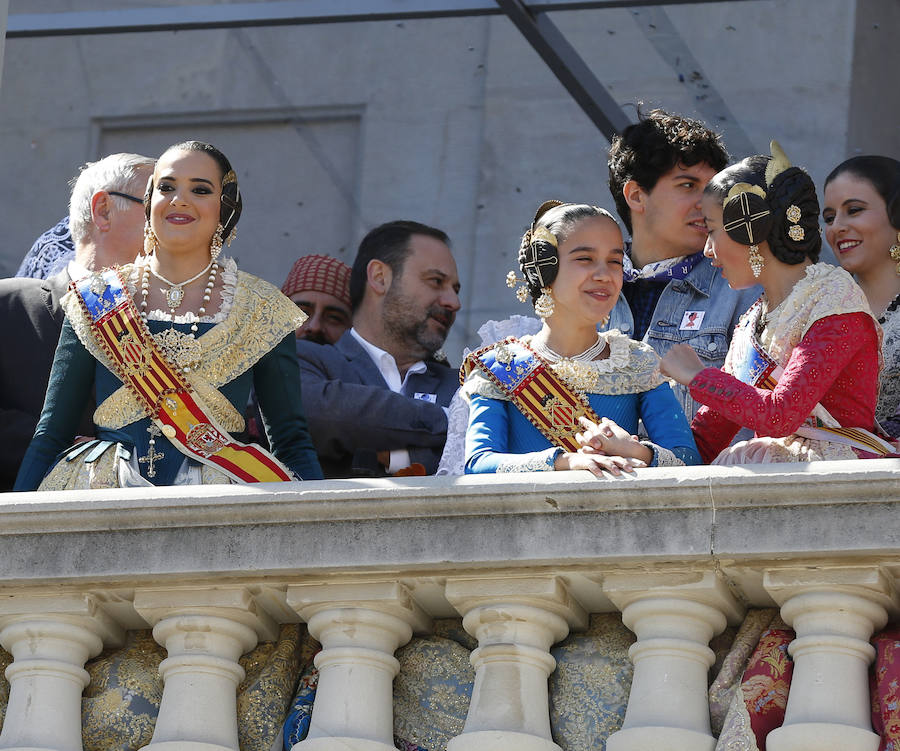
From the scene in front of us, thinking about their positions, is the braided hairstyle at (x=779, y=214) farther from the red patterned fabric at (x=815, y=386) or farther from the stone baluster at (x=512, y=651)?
the stone baluster at (x=512, y=651)

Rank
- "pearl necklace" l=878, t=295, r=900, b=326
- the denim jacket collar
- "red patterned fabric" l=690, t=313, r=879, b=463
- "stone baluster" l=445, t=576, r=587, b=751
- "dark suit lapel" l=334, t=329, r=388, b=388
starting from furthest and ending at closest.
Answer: "dark suit lapel" l=334, t=329, r=388, b=388, the denim jacket collar, "pearl necklace" l=878, t=295, r=900, b=326, "red patterned fabric" l=690, t=313, r=879, b=463, "stone baluster" l=445, t=576, r=587, b=751

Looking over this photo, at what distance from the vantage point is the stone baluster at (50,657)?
4855mm

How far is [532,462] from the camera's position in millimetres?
5195

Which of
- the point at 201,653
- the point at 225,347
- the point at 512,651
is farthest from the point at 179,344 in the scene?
the point at 512,651

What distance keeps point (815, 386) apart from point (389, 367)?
218 cm

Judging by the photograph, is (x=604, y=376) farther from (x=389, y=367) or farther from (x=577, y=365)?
(x=389, y=367)

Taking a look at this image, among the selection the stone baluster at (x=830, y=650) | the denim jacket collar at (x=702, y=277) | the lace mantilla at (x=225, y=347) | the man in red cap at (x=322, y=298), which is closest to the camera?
the stone baluster at (x=830, y=650)

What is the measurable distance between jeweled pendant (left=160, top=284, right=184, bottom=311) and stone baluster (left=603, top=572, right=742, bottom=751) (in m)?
1.54

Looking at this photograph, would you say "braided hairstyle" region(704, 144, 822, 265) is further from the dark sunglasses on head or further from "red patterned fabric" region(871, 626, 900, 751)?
the dark sunglasses on head

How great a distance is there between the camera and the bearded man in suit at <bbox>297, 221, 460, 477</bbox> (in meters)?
6.46

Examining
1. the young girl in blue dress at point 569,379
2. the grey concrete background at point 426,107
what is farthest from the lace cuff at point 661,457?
the grey concrete background at point 426,107

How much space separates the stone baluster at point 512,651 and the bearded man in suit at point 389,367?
1.49 meters

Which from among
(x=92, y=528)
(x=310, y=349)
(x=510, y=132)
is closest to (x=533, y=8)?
(x=510, y=132)

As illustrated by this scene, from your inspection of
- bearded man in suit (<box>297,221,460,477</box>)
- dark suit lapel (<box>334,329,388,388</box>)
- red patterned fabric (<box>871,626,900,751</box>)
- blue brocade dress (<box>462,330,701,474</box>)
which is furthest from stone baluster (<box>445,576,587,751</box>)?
dark suit lapel (<box>334,329,388,388</box>)
